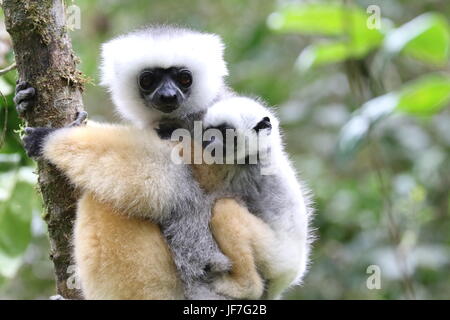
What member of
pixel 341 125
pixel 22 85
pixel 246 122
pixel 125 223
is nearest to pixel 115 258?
pixel 125 223

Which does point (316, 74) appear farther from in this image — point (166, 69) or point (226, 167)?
point (226, 167)

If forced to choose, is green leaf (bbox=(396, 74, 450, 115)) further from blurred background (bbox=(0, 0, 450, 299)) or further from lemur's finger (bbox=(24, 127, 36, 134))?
lemur's finger (bbox=(24, 127, 36, 134))

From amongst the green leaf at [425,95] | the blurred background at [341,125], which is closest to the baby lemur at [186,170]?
the blurred background at [341,125]

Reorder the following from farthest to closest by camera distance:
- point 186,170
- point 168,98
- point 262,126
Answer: point 168,98, point 262,126, point 186,170

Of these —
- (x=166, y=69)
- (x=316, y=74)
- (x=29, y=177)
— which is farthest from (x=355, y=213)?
(x=29, y=177)

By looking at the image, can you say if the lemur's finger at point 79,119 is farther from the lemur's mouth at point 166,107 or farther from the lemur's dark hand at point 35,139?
the lemur's mouth at point 166,107

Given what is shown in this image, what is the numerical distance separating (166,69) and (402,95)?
5.50 ft

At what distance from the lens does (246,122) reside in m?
4.04

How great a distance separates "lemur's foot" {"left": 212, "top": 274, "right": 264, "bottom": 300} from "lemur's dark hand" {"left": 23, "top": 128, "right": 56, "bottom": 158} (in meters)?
1.29

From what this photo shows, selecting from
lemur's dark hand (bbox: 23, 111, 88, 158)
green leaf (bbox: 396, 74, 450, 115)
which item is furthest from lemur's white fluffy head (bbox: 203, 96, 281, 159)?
lemur's dark hand (bbox: 23, 111, 88, 158)

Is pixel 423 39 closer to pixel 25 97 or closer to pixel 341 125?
pixel 25 97

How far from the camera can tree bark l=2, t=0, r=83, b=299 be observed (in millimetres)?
3539

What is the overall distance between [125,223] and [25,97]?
92cm

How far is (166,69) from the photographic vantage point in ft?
14.7
